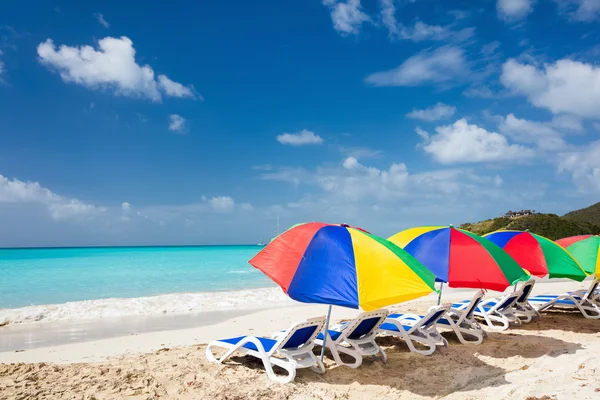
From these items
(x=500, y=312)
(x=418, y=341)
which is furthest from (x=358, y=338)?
(x=500, y=312)

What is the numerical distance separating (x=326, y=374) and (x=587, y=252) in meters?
7.39

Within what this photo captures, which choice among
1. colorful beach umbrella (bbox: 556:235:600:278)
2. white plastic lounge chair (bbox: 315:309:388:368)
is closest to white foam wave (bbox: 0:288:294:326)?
white plastic lounge chair (bbox: 315:309:388:368)

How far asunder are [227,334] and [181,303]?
523 centimetres

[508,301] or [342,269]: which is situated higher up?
[342,269]

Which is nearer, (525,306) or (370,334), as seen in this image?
(370,334)

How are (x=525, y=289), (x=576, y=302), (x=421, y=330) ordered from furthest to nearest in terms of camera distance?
(x=576, y=302) → (x=525, y=289) → (x=421, y=330)

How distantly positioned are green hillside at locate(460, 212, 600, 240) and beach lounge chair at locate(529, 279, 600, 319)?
3047 centimetres

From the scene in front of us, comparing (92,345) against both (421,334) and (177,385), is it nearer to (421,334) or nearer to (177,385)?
(177,385)

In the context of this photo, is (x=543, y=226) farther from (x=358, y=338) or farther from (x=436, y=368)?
(x=358, y=338)

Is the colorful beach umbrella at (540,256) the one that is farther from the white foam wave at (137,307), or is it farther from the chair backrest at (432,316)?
the white foam wave at (137,307)

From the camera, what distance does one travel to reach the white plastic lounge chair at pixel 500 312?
902 cm

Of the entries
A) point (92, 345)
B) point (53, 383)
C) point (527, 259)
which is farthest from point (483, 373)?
point (92, 345)

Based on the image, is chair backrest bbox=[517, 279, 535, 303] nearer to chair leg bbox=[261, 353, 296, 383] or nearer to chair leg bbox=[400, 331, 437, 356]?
chair leg bbox=[400, 331, 437, 356]

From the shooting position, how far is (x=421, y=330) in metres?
7.36
